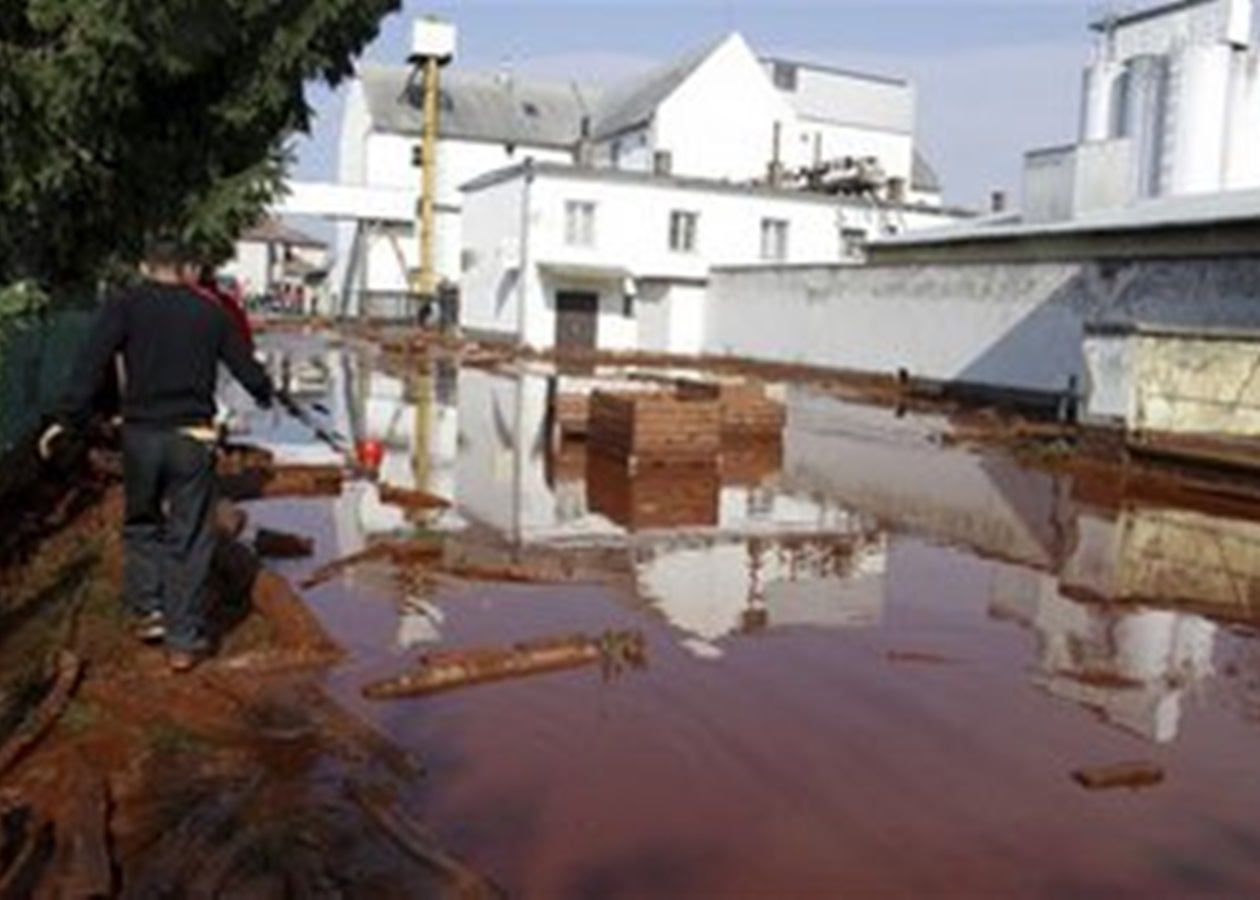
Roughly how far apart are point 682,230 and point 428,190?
11.9 m

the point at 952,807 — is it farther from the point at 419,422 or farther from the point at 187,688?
the point at 419,422

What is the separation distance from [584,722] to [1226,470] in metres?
11.3

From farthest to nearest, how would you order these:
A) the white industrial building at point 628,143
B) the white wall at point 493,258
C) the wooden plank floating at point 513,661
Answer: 1. the white industrial building at point 628,143
2. the white wall at point 493,258
3. the wooden plank floating at point 513,661

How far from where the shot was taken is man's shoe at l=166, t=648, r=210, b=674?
5.95 meters

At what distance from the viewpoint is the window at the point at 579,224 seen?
4141cm

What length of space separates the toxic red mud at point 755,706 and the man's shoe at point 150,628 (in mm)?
232

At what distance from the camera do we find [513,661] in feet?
21.9

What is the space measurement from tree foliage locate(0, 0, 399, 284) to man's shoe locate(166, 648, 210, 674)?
681 centimetres

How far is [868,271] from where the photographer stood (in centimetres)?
3328

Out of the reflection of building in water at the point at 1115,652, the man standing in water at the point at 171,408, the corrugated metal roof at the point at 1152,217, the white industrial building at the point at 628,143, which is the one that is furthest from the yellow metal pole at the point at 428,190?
the man standing in water at the point at 171,408

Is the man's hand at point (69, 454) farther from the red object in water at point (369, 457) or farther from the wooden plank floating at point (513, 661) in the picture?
the wooden plank floating at point (513, 661)

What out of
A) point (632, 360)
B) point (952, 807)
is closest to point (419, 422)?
point (952, 807)

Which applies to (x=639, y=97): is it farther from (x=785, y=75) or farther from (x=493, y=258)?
(x=493, y=258)

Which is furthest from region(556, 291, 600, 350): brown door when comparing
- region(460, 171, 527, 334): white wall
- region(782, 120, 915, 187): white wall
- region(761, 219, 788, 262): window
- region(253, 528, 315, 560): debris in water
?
region(253, 528, 315, 560): debris in water
